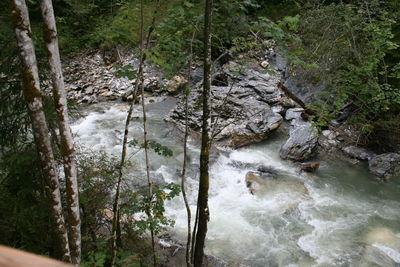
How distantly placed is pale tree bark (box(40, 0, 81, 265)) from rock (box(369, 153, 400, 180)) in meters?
10.0

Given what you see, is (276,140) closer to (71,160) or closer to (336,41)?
(336,41)

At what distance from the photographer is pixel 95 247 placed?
6.05 metres

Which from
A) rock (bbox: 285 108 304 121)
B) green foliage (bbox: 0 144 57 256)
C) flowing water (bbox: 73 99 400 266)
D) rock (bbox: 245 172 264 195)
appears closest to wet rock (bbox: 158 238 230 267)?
flowing water (bbox: 73 99 400 266)

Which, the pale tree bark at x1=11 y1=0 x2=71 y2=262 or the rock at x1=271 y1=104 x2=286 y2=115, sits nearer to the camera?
the pale tree bark at x1=11 y1=0 x2=71 y2=262

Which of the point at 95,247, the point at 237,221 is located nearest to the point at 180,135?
the point at 237,221

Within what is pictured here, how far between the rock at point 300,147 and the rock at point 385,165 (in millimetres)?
2036

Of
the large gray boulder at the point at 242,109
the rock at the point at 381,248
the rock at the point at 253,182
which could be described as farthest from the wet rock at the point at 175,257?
the large gray boulder at the point at 242,109

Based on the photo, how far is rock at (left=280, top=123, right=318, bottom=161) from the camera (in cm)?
1159

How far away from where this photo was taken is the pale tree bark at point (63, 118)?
3.76 m

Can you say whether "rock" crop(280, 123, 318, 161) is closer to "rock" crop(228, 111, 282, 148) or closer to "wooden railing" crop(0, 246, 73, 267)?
"rock" crop(228, 111, 282, 148)

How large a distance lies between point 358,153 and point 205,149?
8.55 metres

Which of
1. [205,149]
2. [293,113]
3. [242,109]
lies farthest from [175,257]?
[293,113]

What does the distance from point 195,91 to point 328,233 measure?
8524 mm

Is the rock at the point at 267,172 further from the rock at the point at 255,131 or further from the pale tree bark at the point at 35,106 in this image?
the pale tree bark at the point at 35,106
